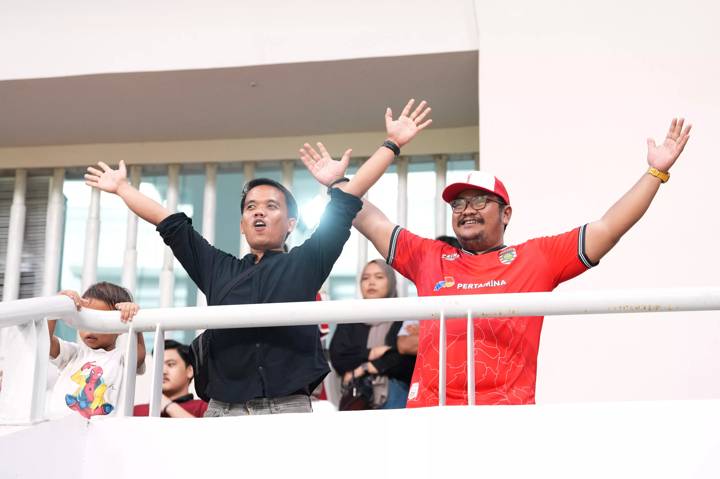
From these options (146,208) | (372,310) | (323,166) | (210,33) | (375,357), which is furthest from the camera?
(210,33)

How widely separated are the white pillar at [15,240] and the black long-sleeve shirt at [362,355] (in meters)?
2.51

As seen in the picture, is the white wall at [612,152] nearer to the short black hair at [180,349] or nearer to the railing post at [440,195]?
the railing post at [440,195]

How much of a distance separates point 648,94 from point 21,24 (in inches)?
126

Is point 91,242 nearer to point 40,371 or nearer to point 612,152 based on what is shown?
point 612,152

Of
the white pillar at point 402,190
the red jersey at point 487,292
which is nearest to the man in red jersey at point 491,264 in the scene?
the red jersey at point 487,292

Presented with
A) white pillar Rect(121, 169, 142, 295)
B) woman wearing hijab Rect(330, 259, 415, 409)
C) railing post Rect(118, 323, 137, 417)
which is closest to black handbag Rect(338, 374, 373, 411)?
woman wearing hijab Rect(330, 259, 415, 409)

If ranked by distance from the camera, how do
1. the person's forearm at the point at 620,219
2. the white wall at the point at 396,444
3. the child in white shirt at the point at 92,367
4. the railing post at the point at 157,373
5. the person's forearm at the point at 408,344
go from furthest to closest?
the person's forearm at the point at 408,344, the child in white shirt at the point at 92,367, the person's forearm at the point at 620,219, the railing post at the point at 157,373, the white wall at the point at 396,444

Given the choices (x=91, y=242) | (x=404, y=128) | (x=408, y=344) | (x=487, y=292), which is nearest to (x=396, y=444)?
(x=487, y=292)

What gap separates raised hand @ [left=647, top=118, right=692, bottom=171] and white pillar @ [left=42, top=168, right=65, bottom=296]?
4.03 meters

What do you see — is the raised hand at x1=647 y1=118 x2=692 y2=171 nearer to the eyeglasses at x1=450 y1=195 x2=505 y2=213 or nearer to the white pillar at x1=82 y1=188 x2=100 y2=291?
the eyeglasses at x1=450 y1=195 x2=505 y2=213

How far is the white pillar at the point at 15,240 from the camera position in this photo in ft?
19.0

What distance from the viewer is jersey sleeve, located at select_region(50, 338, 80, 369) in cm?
318

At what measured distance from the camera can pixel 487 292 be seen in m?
2.57

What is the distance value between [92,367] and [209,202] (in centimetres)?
274
